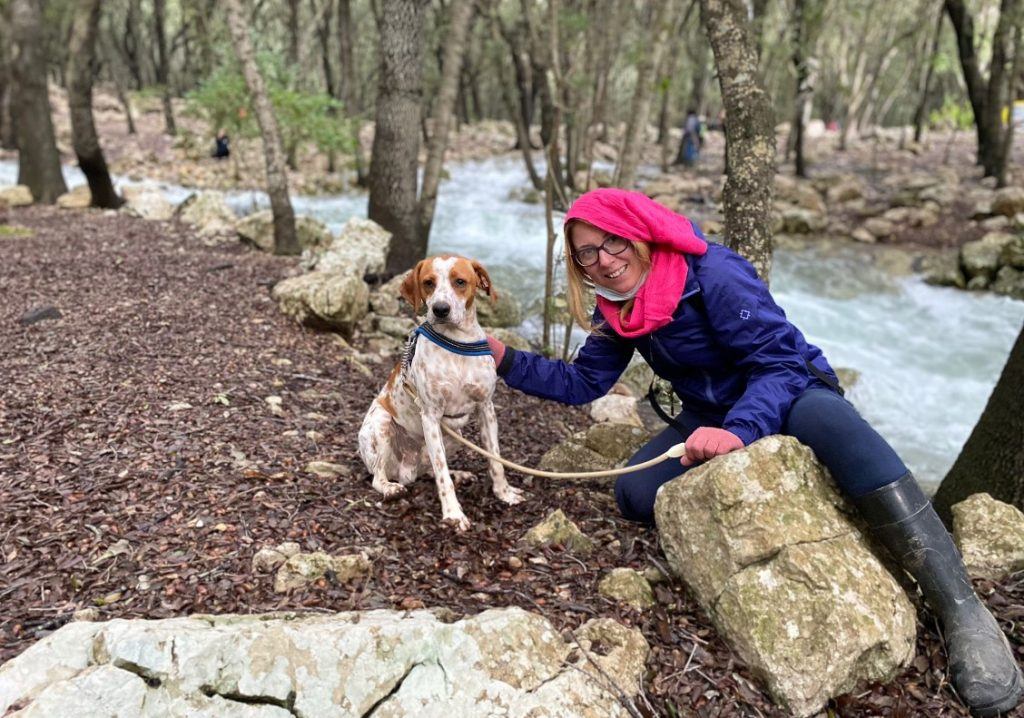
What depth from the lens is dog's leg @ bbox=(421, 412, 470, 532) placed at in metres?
3.43

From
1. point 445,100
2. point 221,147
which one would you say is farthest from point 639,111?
point 221,147

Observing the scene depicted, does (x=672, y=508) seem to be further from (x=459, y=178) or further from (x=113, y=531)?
(x=459, y=178)

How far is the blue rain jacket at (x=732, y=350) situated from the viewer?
291 cm

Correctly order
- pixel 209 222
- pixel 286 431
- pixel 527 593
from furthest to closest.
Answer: pixel 209 222
pixel 286 431
pixel 527 593

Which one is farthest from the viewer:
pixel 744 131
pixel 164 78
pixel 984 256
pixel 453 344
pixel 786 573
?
pixel 164 78

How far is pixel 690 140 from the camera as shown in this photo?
21281 mm

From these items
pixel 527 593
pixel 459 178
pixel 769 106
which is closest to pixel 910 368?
pixel 769 106

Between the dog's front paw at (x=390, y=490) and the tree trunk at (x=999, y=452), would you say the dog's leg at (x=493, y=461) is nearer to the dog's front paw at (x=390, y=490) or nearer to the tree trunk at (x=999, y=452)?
the dog's front paw at (x=390, y=490)

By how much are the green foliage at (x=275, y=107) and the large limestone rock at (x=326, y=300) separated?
6.07 m

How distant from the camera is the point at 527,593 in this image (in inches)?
113

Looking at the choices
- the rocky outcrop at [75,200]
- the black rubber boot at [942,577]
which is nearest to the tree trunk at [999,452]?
the black rubber boot at [942,577]

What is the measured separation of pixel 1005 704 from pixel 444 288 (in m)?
2.70

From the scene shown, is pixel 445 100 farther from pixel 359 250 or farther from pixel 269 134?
pixel 269 134

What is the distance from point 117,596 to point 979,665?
3.20 metres
